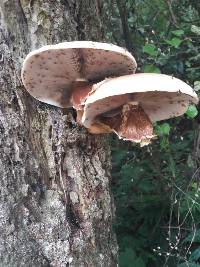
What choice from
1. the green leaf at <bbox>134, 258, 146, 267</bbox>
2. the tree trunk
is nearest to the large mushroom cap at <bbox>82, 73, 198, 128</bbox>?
the tree trunk

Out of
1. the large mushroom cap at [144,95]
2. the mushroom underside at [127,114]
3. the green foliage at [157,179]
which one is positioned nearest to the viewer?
the large mushroom cap at [144,95]

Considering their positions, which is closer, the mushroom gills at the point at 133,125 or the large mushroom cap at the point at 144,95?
the large mushroom cap at the point at 144,95

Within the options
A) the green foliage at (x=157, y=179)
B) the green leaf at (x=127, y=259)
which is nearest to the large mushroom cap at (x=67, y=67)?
the green foliage at (x=157, y=179)

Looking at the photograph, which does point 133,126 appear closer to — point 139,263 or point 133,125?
point 133,125

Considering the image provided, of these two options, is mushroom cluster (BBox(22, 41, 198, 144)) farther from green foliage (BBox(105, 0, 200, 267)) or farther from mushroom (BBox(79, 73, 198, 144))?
green foliage (BBox(105, 0, 200, 267))

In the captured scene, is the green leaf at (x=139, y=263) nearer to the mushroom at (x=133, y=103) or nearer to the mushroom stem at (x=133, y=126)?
the mushroom at (x=133, y=103)

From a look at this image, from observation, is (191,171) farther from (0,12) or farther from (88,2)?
(0,12)

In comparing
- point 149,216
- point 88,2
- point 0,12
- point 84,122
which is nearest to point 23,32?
point 0,12

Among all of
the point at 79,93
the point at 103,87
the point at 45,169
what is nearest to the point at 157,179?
the point at 45,169
